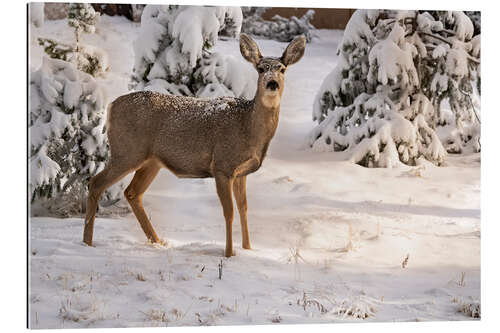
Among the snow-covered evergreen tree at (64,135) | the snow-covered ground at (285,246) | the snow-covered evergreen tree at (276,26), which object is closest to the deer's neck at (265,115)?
the snow-covered ground at (285,246)

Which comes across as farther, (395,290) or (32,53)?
(395,290)

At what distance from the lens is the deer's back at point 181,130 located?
484cm

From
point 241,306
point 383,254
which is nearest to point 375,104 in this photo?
point 383,254

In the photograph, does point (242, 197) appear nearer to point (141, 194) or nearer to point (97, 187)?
point (141, 194)

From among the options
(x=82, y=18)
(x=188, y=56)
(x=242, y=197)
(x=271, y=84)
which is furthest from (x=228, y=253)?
(x=82, y=18)

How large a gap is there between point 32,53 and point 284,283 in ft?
7.83

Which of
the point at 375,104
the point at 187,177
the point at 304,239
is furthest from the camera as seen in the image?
the point at 375,104

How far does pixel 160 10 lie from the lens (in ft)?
17.4

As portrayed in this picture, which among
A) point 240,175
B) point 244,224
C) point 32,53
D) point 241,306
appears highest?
point 32,53

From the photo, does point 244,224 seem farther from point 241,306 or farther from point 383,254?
point 383,254

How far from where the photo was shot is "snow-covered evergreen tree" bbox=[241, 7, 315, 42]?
535 cm

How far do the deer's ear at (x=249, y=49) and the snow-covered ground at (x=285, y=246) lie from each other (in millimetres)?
166

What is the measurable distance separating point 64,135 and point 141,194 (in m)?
0.72

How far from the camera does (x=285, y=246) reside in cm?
527
